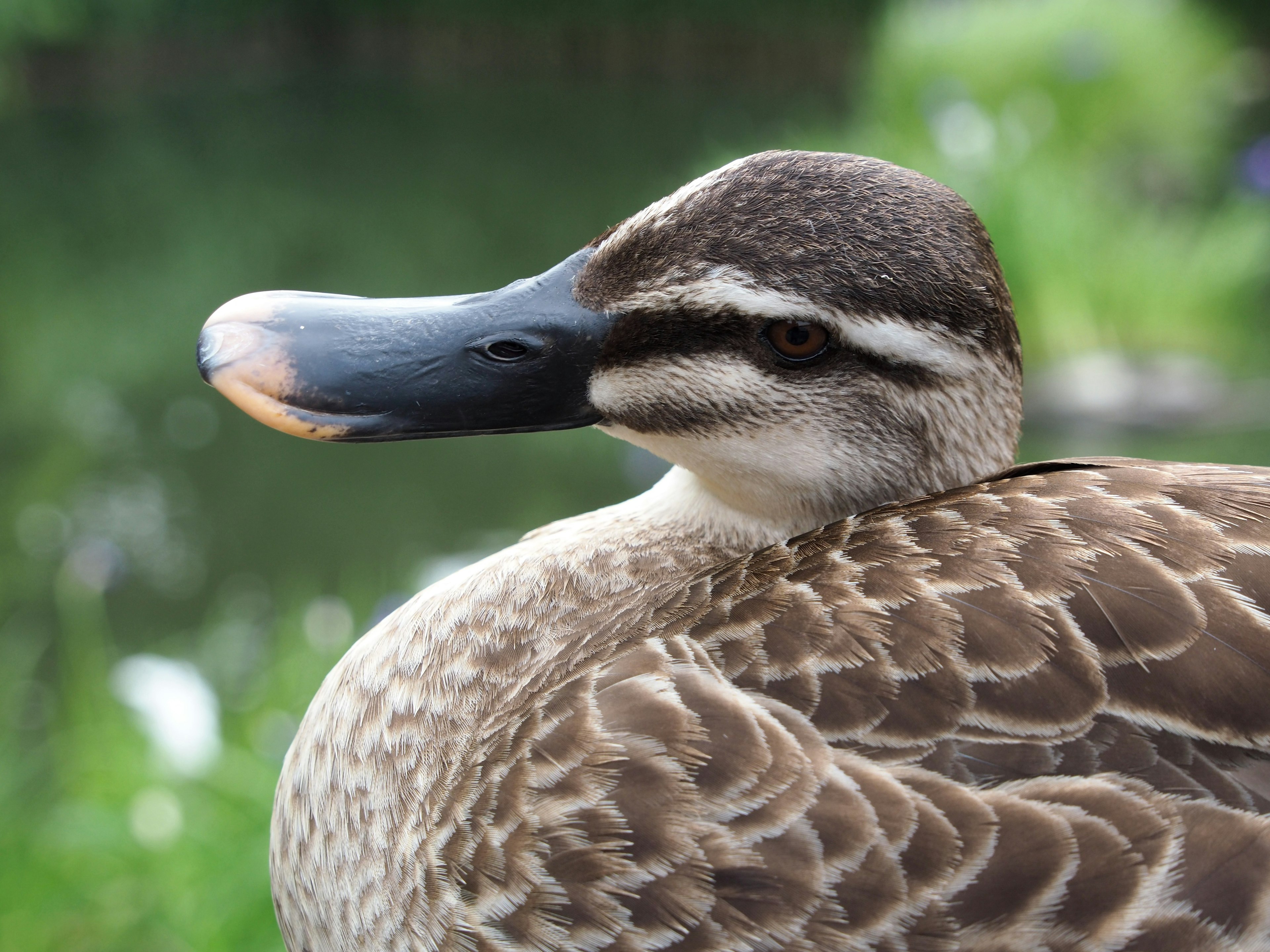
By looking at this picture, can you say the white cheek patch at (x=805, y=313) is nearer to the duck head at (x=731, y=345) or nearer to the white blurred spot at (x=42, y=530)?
the duck head at (x=731, y=345)

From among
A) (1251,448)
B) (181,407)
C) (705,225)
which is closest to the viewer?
(705,225)

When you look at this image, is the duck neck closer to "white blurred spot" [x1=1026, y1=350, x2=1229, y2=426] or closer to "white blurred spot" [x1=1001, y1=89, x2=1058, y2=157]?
"white blurred spot" [x1=1026, y1=350, x2=1229, y2=426]

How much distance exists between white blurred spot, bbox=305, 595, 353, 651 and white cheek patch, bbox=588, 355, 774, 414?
211 centimetres

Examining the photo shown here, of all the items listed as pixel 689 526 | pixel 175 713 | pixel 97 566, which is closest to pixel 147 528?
pixel 97 566

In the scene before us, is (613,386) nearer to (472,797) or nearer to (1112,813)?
(472,797)

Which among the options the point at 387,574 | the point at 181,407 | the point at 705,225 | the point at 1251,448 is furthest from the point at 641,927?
the point at 181,407

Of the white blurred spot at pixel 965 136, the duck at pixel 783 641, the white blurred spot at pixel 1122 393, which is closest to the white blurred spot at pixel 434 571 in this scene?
the duck at pixel 783 641

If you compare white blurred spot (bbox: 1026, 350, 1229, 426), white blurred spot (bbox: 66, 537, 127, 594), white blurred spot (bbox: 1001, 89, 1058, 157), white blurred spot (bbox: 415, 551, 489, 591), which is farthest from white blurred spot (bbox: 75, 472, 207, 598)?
white blurred spot (bbox: 1001, 89, 1058, 157)

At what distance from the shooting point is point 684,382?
1.38m

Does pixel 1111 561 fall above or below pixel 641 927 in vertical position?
above

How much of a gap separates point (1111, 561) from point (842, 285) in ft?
1.34

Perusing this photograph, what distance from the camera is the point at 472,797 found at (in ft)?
4.11

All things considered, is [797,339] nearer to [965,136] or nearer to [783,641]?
[783,641]

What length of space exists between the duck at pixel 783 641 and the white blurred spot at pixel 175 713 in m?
1.49
